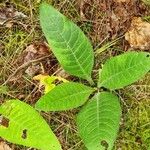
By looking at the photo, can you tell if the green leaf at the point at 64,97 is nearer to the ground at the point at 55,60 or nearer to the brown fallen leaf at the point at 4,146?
the ground at the point at 55,60

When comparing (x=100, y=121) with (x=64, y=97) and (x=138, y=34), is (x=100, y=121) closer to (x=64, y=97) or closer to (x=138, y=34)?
(x=64, y=97)

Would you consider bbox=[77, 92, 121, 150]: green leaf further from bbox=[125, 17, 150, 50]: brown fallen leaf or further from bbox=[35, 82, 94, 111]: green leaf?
bbox=[125, 17, 150, 50]: brown fallen leaf

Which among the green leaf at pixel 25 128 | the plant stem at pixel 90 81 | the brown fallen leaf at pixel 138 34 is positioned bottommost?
the green leaf at pixel 25 128

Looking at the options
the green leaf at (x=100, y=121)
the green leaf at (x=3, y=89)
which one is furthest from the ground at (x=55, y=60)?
the green leaf at (x=100, y=121)

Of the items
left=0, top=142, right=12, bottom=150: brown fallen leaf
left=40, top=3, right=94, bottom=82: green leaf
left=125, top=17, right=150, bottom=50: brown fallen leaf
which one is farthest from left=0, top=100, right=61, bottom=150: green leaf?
left=125, top=17, right=150, bottom=50: brown fallen leaf

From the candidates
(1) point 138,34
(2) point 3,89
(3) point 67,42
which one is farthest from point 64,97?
(1) point 138,34

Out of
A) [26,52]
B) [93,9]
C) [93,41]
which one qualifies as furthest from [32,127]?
[93,9]
